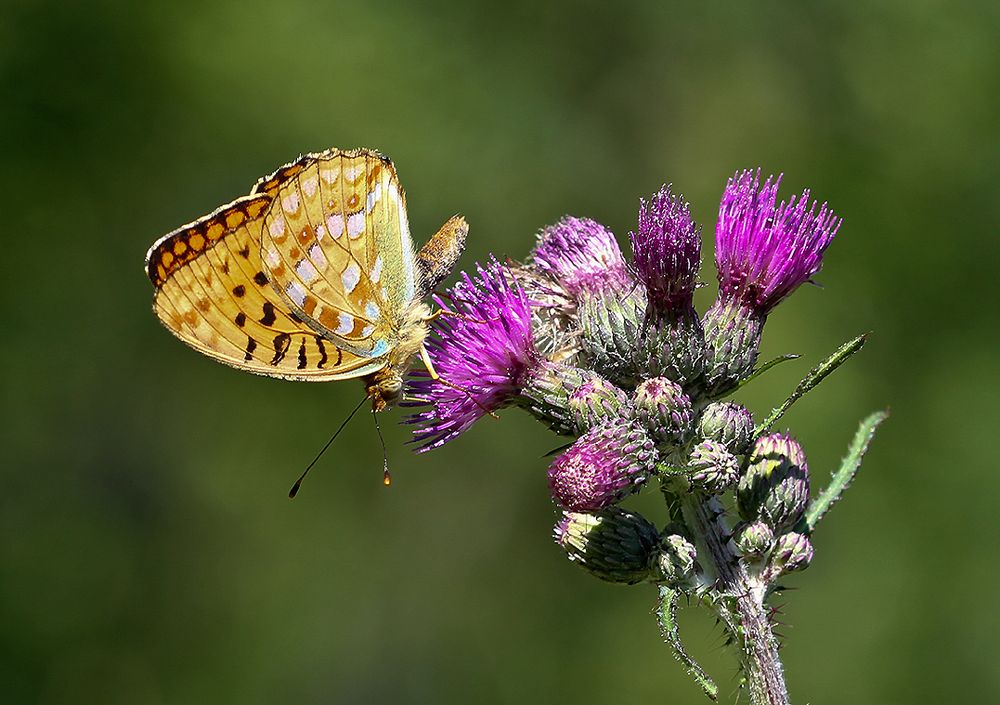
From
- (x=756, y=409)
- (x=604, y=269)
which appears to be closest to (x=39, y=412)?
(x=756, y=409)

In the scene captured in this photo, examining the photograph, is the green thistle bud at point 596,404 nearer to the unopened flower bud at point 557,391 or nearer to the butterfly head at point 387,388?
the unopened flower bud at point 557,391

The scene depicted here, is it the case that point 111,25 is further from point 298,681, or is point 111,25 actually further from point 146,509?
point 298,681

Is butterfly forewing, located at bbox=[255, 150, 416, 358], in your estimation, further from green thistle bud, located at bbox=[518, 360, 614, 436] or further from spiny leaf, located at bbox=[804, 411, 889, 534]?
spiny leaf, located at bbox=[804, 411, 889, 534]

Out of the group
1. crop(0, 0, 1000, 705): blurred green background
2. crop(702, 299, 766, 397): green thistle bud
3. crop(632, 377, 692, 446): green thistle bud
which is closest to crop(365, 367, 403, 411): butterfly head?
crop(632, 377, 692, 446): green thistle bud

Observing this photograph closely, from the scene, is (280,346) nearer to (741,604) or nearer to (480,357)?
(480,357)

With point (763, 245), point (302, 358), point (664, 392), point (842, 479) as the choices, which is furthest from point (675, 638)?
point (302, 358)

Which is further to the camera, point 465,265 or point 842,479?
point 465,265
